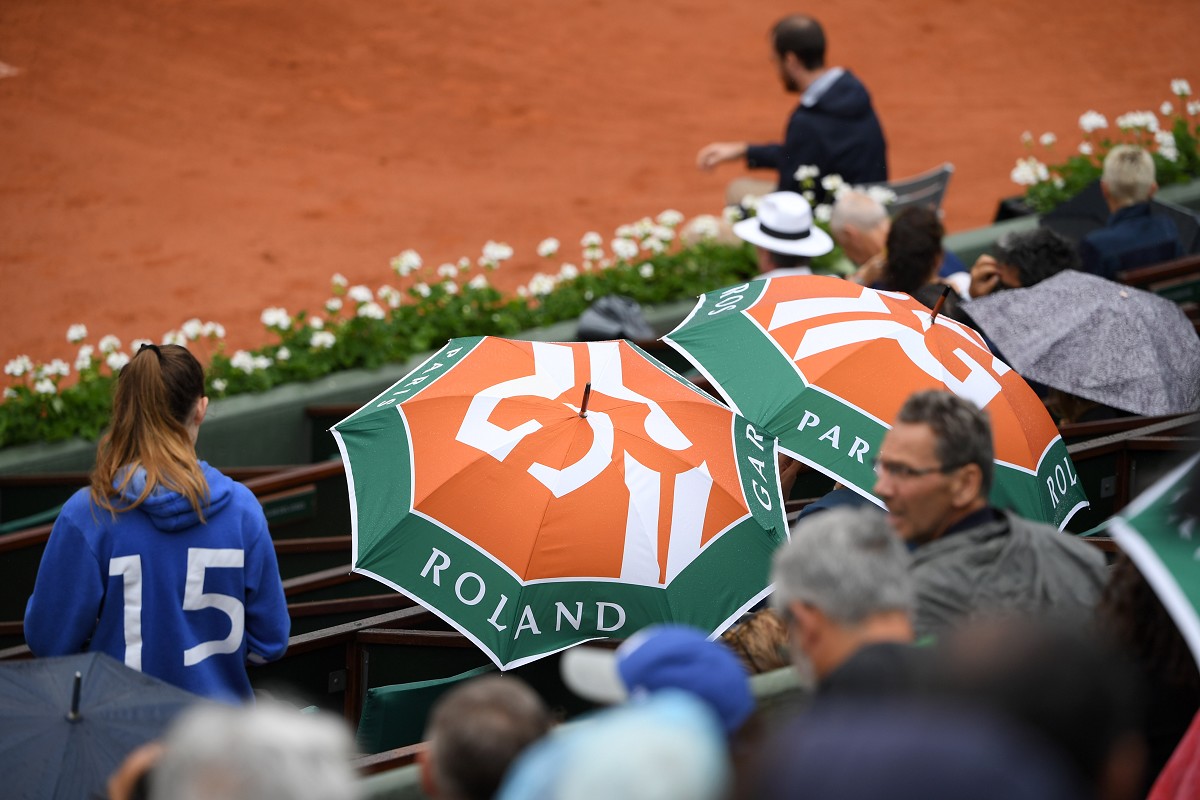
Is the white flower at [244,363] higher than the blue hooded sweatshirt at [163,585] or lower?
lower

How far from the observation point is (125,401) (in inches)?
151

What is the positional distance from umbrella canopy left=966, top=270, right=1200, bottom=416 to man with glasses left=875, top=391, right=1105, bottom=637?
72.1 inches

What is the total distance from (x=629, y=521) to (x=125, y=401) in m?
1.41

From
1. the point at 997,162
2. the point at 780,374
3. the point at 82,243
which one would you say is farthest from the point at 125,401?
the point at 997,162

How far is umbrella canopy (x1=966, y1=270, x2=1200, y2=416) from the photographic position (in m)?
5.21

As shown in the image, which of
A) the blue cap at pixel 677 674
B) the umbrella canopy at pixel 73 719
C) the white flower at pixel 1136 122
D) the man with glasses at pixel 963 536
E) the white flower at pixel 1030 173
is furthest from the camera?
the white flower at pixel 1136 122

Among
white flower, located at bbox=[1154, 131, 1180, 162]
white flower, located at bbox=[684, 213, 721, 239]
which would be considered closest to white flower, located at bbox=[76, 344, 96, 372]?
white flower, located at bbox=[684, 213, 721, 239]

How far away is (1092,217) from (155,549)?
7041mm

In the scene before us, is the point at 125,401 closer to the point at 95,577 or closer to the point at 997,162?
the point at 95,577

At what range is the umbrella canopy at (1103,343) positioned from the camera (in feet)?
17.1

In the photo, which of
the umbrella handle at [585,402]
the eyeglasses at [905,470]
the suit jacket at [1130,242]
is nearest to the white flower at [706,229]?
the suit jacket at [1130,242]

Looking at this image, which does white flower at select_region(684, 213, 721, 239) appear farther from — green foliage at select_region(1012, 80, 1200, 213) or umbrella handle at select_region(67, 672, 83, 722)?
umbrella handle at select_region(67, 672, 83, 722)

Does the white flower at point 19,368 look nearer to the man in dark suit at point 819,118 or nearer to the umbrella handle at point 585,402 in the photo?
the man in dark suit at point 819,118

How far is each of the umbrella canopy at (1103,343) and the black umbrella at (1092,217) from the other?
12.4 feet
